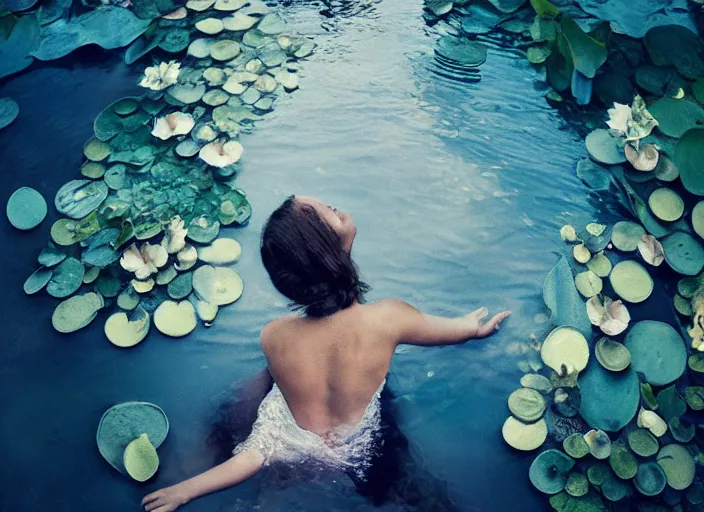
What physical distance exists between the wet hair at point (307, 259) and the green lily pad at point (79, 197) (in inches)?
52.5

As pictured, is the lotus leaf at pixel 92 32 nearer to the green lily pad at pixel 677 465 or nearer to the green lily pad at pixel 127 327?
the green lily pad at pixel 127 327

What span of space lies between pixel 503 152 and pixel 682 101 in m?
0.81

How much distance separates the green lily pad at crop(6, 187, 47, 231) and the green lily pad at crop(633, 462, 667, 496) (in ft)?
8.60

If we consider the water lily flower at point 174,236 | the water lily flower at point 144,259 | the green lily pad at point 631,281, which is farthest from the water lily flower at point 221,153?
the green lily pad at point 631,281

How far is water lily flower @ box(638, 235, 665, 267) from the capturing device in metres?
2.51

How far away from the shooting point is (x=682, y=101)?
2775 mm

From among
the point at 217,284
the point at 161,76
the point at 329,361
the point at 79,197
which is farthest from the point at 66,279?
the point at 329,361

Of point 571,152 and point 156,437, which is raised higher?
point 571,152

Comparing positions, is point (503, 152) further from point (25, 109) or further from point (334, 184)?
Result: point (25, 109)

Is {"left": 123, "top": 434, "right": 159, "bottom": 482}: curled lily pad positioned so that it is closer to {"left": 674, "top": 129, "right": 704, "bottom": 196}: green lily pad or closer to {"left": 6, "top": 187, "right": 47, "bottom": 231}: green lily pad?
{"left": 6, "top": 187, "right": 47, "bottom": 231}: green lily pad

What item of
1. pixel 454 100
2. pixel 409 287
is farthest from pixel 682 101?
pixel 409 287

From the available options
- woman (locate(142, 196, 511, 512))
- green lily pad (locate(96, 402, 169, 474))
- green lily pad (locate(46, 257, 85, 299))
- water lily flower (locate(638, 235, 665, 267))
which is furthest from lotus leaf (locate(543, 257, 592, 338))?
green lily pad (locate(46, 257, 85, 299))

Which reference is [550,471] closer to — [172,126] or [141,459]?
[141,459]

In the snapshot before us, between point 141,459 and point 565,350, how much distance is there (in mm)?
1594
